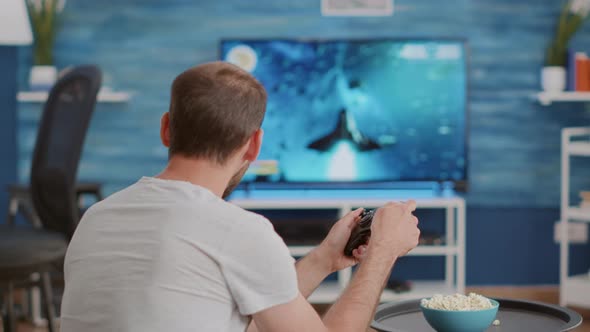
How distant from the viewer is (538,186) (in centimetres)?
495

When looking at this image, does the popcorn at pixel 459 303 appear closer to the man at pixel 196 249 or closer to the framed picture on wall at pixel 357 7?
the man at pixel 196 249

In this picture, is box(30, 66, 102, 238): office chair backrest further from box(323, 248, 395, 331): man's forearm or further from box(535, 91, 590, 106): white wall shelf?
box(535, 91, 590, 106): white wall shelf

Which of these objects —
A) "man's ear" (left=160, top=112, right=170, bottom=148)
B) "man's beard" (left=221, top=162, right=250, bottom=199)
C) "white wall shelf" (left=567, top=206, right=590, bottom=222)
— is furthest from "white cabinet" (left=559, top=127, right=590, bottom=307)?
"man's ear" (left=160, top=112, right=170, bottom=148)

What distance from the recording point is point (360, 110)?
474 cm

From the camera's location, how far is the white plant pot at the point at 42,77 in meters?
4.68

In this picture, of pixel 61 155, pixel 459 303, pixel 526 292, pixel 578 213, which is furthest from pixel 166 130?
pixel 526 292

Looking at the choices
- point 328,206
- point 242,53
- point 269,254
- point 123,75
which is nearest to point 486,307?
point 269,254

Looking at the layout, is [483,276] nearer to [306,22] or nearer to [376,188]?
[376,188]

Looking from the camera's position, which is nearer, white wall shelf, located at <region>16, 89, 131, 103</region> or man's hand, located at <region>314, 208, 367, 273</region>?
A: man's hand, located at <region>314, 208, 367, 273</region>

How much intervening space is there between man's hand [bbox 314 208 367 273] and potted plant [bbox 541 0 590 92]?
120 inches

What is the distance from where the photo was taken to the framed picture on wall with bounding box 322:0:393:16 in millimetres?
4844

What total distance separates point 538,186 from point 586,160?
11.1 inches

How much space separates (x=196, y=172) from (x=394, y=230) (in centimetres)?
41

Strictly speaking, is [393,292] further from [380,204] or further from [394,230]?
[394,230]
